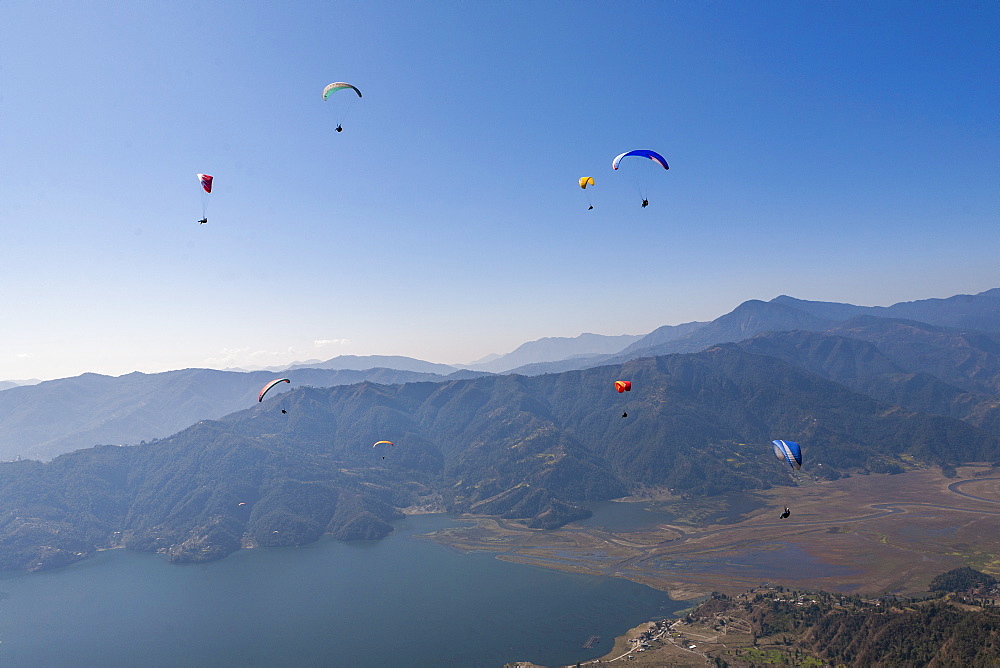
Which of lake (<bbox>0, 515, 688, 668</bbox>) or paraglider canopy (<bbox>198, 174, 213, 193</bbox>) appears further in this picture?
lake (<bbox>0, 515, 688, 668</bbox>)

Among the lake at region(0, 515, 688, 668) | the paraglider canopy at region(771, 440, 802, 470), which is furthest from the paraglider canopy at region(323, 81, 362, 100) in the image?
the lake at region(0, 515, 688, 668)

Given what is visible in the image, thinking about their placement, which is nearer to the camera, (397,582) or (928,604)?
(928,604)

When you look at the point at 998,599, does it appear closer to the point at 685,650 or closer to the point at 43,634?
the point at 685,650

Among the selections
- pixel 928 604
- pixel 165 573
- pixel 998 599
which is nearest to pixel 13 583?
pixel 165 573

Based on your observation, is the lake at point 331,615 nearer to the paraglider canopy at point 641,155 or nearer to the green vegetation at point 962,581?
the green vegetation at point 962,581

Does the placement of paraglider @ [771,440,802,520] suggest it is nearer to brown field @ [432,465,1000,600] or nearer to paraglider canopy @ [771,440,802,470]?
paraglider canopy @ [771,440,802,470]

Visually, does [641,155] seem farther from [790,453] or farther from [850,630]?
[850,630]
